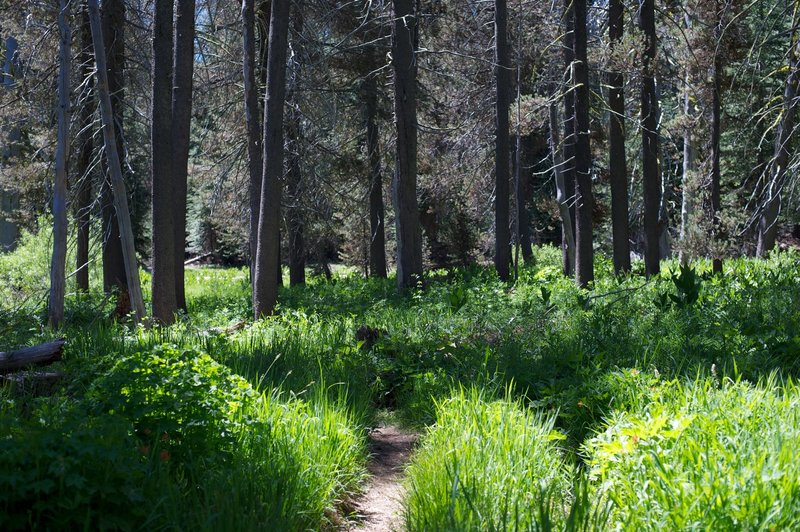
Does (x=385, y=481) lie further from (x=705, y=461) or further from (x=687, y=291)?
(x=687, y=291)

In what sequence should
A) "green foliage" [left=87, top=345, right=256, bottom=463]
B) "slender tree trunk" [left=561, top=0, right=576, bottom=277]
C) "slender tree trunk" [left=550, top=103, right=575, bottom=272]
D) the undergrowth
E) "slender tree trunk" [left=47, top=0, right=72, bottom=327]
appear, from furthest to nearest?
"slender tree trunk" [left=550, top=103, right=575, bottom=272], "slender tree trunk" [left=561, top=0, right=576, bottom=277], "slender tree trunk" [left=47, top=0, right=72, bottom=327], "green foliage" [left=87, top=345, right=256, bottom=463], the undergrowth

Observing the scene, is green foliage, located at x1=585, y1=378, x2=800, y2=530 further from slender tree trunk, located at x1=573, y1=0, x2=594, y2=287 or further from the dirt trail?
slender tree trunk, located at x1=573, y1=0, x2=594, y2=287

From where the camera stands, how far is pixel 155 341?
7477mm

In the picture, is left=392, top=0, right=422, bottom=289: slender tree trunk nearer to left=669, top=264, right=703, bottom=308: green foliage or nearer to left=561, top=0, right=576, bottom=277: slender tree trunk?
left=561, top=0, right=576, bottom=277: slender tree trunk

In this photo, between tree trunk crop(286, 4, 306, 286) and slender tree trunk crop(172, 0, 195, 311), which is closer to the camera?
slender tree trunk crop(172, 0, 195, 311)

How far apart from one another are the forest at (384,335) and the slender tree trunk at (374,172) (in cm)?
15

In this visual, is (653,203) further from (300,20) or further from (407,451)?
(407,451)

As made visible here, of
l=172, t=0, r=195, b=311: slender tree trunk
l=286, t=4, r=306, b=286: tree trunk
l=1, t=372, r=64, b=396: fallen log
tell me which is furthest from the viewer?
l=286, t=4, r=306, b=286: tree trunk

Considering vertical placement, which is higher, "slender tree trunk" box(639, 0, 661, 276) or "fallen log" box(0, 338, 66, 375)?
"slender tree trunk" box(639, 0, 661, 276)

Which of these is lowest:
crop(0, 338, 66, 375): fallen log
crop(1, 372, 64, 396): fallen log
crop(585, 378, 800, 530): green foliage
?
crop(585, 378, 800, 530): green foliage

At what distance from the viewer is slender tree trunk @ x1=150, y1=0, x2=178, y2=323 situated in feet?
37.4

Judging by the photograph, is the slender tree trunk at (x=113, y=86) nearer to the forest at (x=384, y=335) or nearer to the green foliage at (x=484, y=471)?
the forest at (x=384, y=335)

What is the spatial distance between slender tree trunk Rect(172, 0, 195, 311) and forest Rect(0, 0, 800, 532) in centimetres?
5

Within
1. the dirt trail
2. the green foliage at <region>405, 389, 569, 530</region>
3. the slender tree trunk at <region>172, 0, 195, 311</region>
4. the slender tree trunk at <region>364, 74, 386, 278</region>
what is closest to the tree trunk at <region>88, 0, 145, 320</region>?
the slender tree trunk at <region>172, 0, 195, 311</region>
